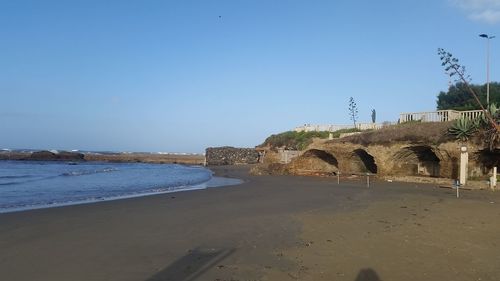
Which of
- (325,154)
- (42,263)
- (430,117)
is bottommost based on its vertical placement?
(42,263)

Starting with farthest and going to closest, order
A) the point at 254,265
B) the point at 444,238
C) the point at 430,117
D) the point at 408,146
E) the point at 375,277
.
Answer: the point at 430,117 < the point at 408,146 < the point at 444,238 < the point at 254,265 < the point at 375,277

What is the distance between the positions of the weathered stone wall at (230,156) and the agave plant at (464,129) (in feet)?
137

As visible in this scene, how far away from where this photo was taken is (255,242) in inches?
378

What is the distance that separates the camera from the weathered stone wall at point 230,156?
218ft

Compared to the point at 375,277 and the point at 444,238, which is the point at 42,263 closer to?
the point at 375,277

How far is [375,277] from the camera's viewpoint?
6918 mm

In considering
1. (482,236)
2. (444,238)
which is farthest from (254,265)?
(482,236)

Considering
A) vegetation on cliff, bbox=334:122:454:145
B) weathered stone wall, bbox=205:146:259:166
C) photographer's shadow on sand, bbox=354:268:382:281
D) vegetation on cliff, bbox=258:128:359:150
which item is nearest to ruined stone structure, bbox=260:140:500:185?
vegetation on cliff, bbox=334:122:454:145

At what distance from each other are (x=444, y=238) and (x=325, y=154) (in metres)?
27.1

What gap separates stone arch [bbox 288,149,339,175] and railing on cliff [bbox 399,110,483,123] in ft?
21.1

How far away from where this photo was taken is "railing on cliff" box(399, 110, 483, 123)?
28.1 metres

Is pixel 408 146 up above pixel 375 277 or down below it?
above

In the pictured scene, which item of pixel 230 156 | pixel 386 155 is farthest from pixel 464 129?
pixel 230 156

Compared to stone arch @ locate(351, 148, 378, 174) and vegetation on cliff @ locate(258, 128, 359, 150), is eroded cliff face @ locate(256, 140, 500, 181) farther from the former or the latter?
vegetation on cliff @ locate(258, 128, 359, 150)
